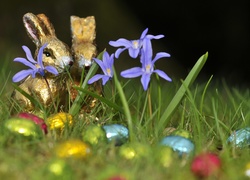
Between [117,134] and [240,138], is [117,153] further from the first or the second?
[240,138]

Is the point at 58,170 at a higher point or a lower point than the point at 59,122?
higher

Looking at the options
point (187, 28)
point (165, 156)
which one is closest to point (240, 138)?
point (165, 156)

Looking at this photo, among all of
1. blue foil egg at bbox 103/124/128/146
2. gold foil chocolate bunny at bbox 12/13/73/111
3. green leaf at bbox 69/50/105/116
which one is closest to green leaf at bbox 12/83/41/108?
gold foil chocolate bunny at bbox 12/13/73/111

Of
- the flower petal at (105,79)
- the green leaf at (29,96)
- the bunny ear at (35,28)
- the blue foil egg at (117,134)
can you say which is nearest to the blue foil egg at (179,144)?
the blue foil egg at (117,134)

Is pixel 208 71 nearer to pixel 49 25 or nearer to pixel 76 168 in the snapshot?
pixel 49 25

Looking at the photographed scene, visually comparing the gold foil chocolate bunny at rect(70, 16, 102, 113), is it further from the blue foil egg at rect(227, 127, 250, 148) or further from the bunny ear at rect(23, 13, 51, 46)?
the blue foil egg at rect(227, 127, 250, 148)
